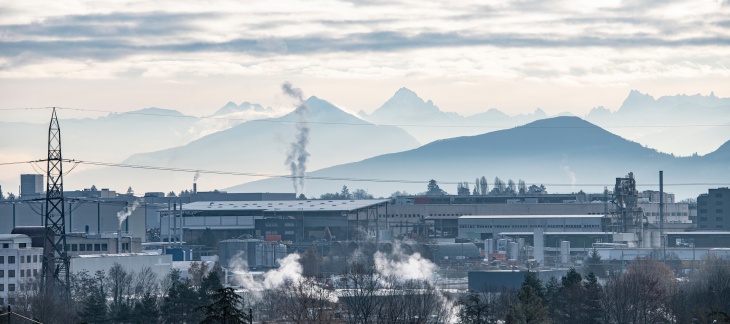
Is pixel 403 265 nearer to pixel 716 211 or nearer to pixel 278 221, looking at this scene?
pixel 278 221

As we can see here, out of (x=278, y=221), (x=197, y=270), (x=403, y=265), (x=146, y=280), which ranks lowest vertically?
(x=146, y=280)

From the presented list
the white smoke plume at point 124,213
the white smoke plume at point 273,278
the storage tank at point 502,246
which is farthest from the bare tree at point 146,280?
the storage tank at point 502,246

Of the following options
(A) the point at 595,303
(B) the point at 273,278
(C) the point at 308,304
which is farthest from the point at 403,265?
(A) the point at 595,303

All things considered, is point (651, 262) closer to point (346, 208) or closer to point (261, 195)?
point (346, 208)

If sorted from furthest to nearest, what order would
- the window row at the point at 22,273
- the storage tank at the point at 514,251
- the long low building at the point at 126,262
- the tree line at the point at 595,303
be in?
the storage tank at the point at 514,251
the long low building at the point at 126,262
the window row at the point at 22,273
the tree line at the point at 595,303

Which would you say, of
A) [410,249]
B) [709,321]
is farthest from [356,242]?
[709,321]

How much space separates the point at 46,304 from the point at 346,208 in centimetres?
7882

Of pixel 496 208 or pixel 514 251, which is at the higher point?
pixel 496 208

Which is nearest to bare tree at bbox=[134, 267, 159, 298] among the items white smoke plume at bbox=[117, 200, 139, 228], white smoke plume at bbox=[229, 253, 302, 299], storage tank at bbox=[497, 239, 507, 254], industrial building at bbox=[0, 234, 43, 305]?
white smoke plume at bbox=[229, 253, 302, 299]

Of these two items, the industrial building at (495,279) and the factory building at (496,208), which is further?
the factory building at (496,208)

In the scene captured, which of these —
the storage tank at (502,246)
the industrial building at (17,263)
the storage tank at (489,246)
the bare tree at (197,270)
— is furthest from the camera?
the storage tank at (489,246)

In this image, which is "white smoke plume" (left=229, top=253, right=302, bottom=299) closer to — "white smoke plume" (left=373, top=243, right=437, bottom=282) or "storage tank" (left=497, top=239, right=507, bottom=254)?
"white smoke plume" (left=373, top=243, right=437, bottom=282)

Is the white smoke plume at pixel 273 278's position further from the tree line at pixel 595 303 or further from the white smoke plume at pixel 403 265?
the tree line at pixel 595 303

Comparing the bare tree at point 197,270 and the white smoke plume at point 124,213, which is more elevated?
the white smoke plume at point 124,213
